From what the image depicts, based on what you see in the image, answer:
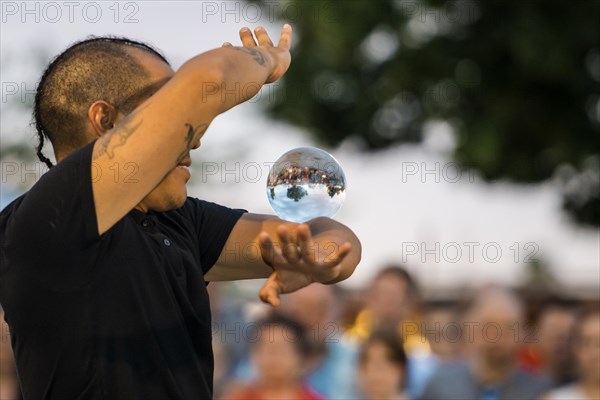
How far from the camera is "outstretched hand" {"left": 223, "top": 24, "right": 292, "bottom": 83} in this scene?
3217mm

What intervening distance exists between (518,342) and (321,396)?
1486 mm

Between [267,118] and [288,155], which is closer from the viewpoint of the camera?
[288,155]

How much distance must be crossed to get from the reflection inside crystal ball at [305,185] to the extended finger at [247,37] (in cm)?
42

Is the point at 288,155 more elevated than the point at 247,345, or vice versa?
the point at 288,155

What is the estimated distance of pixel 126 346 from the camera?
3143 millimetres

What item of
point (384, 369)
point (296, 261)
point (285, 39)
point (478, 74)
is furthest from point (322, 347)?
point (478, 74)

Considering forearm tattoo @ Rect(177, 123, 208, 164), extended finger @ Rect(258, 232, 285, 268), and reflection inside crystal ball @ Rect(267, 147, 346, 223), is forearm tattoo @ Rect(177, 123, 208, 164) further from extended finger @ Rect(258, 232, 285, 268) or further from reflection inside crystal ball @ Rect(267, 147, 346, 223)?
reflection inside crystal ball @ Rect(267, 147, 346, 223)

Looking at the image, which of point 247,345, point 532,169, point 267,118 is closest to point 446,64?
point 532,169

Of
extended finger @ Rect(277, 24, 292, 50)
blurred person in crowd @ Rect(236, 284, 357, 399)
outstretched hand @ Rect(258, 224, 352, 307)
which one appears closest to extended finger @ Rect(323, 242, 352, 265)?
outstretched hand @ Rect(258, 224, 352, 307)

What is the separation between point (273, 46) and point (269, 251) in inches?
26.7

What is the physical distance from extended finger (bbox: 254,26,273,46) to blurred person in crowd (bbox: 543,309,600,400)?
150 inches

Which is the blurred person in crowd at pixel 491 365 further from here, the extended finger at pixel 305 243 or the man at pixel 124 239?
the extended finger at pixel 305 243

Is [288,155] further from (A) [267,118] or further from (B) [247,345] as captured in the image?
(A) [267,118]

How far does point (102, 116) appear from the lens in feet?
10.9
